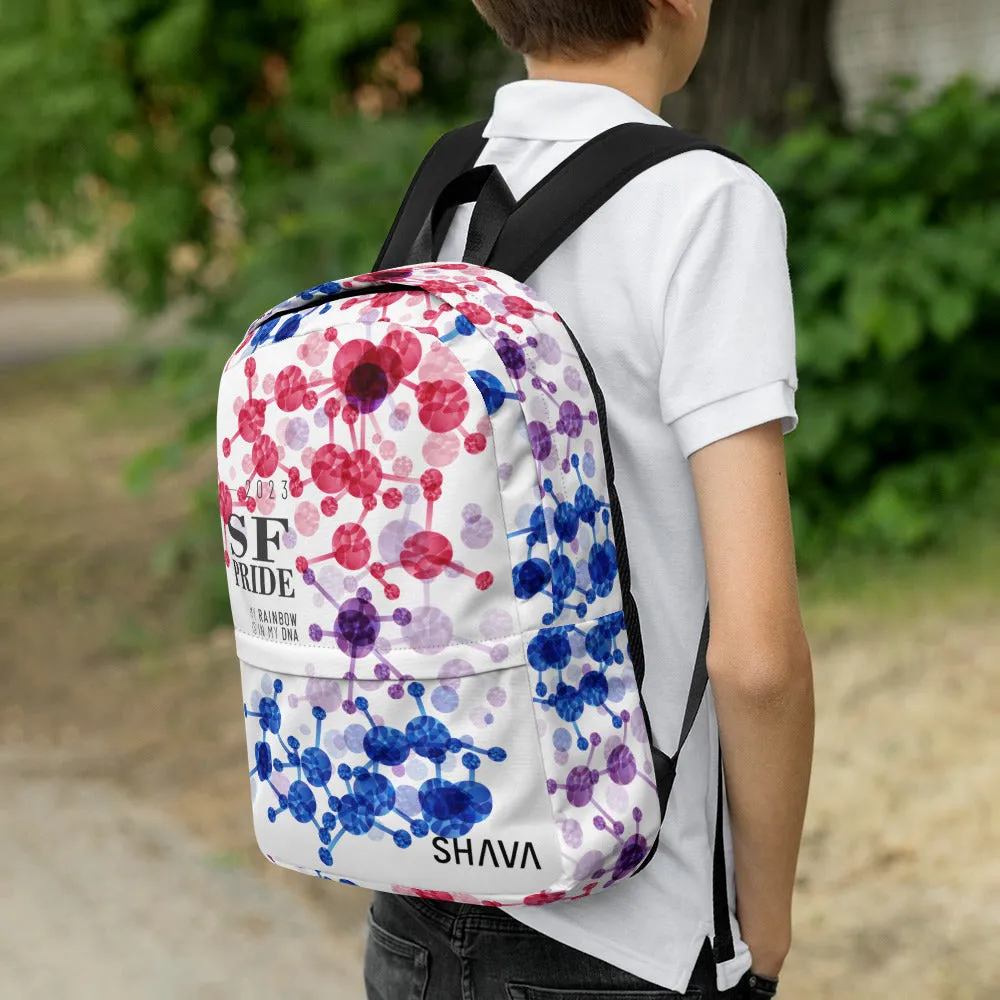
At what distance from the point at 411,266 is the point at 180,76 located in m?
6.65

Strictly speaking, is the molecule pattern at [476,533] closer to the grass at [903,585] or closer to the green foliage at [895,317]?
the grass at [903,585]

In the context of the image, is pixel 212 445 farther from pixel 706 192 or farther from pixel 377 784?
pixel 706 192

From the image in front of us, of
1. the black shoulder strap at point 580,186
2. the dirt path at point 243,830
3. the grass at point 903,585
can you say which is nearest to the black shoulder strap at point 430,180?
the black shoulder strap at point 580,186

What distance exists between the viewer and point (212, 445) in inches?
275

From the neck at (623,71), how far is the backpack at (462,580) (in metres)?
0.12

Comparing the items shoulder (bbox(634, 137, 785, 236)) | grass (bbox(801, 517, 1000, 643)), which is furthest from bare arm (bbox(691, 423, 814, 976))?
grass (bbox(801, 517, 1000, 643))

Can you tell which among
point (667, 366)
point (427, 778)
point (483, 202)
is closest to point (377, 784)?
point (427, 778)

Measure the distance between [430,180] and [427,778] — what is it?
72cm

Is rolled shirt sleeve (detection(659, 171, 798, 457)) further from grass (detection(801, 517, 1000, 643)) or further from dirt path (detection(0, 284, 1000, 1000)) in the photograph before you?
grass (detection(801, 517, 1000, 643))

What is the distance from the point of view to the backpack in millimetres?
1354

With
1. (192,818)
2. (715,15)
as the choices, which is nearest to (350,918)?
(192,818)

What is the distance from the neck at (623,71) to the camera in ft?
4.96

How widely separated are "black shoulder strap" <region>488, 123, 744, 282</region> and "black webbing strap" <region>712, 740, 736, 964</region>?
57cm

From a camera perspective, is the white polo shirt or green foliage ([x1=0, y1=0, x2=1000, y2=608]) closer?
the white polo shirt
